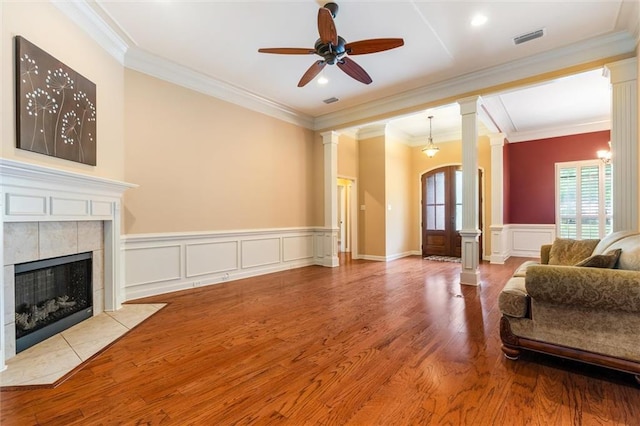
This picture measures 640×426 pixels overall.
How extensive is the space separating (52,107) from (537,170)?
29.8ft

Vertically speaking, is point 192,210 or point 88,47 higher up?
point 88,47

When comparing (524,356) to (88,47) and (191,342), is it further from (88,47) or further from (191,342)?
(88,47)

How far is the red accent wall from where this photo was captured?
6844 millimetres

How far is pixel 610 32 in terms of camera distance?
3434mm

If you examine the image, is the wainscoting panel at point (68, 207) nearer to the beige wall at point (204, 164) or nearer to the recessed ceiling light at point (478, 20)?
the beige wall at point (204, 164)

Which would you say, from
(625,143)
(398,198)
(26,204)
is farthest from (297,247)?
(625,143)

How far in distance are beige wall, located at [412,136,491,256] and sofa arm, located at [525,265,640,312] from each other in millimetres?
5723

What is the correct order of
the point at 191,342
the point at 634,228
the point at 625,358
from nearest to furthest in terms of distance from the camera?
1. the point at 625,358
2. the point at 191,342
3. the point at 634,228

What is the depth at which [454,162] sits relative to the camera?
7.54m

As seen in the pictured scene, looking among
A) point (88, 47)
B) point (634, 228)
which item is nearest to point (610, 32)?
point (634, 228)

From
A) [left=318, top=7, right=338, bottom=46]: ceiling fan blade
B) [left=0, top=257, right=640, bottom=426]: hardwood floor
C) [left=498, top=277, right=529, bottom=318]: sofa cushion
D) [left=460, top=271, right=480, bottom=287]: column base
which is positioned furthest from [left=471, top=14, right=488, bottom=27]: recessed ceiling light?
[left=460, top=271, right=480, bottom=287]: column base

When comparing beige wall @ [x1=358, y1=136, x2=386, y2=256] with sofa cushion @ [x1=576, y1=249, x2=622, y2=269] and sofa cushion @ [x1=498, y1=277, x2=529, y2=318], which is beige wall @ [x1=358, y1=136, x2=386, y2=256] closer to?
sofa cushion @ [x1=498, y1=277, x2=529, y2=318]

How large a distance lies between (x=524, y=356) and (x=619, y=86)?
139 inches

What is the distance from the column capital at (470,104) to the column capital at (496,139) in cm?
273
